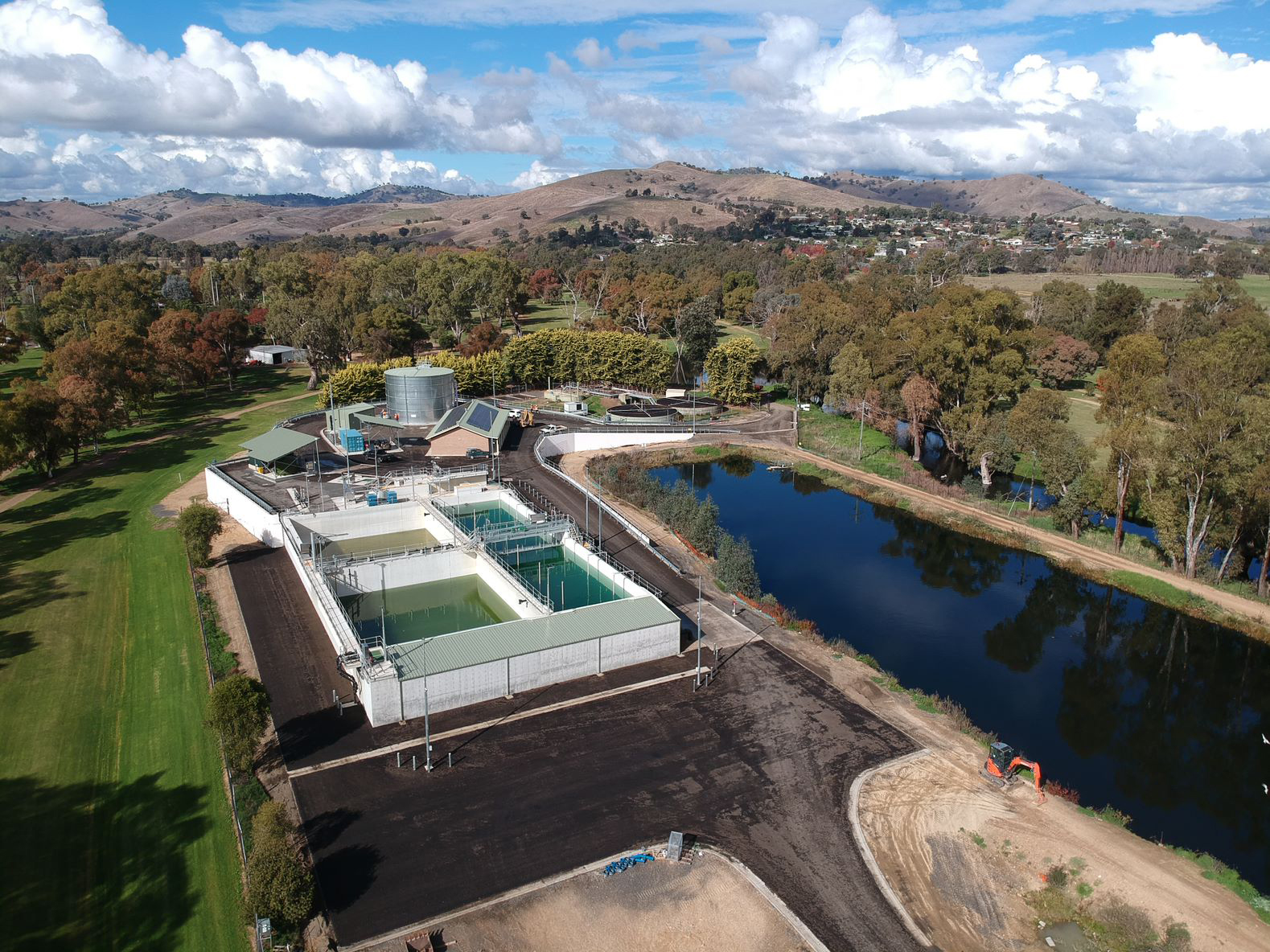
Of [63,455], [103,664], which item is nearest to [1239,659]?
[103,664]

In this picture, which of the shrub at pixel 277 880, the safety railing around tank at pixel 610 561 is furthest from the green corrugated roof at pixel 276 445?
the shrub at pixel 277 880

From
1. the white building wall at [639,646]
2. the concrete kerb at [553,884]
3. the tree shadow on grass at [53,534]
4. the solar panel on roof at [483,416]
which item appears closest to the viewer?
the concrete kerb at [553,884]

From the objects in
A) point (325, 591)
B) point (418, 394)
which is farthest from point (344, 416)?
point (325, 591)

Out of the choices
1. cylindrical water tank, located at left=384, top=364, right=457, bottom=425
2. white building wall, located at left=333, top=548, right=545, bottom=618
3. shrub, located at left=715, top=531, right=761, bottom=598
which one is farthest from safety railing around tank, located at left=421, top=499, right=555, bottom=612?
cylindrical water tank, located at left=384, top=364, right=457, bottom=425

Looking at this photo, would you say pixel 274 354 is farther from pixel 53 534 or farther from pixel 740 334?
pixel 740 334

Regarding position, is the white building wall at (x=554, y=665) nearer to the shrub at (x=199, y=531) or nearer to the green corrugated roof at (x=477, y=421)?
the shrub at (x=199, y=531)

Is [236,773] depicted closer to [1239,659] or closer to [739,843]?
[739,843]
